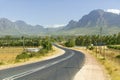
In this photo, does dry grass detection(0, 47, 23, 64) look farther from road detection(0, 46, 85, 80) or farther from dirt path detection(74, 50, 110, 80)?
dirt path detection(74, 50, 110, 80)

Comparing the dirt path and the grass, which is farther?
the grass

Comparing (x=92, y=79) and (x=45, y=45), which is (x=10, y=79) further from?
(x=45, y=45)

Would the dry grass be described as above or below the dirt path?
below

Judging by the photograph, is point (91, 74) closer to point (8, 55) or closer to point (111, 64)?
point (111, 64)

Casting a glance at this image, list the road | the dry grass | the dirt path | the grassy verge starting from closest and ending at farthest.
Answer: the road → the dirt path → the grassy verge → the dry grass

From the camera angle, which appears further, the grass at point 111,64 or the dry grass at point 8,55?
the dry grass at point 8,55

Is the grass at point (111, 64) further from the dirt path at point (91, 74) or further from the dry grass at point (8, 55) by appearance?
the dry grass at point (8, 55)

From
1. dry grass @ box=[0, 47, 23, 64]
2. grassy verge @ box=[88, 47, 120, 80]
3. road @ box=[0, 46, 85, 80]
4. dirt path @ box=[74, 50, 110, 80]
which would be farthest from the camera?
dry grass @ box=[0, 47, 23, 64]

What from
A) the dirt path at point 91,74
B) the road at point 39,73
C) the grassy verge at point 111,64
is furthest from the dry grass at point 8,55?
the grassy verge at point 111,64

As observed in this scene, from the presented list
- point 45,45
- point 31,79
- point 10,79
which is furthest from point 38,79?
point 45,45

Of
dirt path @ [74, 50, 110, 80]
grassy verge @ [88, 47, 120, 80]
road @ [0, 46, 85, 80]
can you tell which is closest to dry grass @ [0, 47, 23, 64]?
road @ [0, 46, 85, 80]

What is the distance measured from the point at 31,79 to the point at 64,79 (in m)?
2.81

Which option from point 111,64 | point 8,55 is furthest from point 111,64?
point 8,55

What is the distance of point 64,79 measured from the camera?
24266 millimetres
